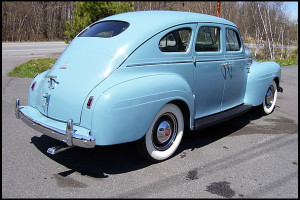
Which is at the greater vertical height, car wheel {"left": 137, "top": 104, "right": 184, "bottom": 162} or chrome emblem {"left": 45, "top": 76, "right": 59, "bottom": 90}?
chrome emblem {"left": 45, "top": 76, "right": 59, "bottom": 90}

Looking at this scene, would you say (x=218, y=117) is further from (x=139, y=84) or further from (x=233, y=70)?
(x=139, y=84)

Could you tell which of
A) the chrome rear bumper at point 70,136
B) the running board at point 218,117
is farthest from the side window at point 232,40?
the chrome rear bumper at point 70,136

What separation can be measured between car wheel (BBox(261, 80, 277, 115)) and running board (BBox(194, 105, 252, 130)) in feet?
3.33

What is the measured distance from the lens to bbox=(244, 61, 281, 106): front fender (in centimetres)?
530

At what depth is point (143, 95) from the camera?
324cm

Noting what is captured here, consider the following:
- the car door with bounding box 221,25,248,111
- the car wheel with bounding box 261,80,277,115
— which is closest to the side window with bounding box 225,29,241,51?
the car door with bounding box 221,25,248,111

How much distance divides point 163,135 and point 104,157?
84 centimetres

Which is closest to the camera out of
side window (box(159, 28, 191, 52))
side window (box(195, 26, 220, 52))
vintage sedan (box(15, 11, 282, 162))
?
A: vintage sedan (box(15, 11, 282, 162))

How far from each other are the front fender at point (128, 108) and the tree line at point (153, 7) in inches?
381

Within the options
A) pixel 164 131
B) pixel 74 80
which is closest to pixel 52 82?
pixel 74 80

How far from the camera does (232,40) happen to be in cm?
506

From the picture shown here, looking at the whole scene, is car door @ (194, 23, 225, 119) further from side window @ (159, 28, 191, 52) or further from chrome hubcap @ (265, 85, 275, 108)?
chrome hubcap @ (265, 85, 275, 108)

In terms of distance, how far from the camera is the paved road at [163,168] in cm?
307

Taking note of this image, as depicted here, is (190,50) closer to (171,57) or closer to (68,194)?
(171,57)
